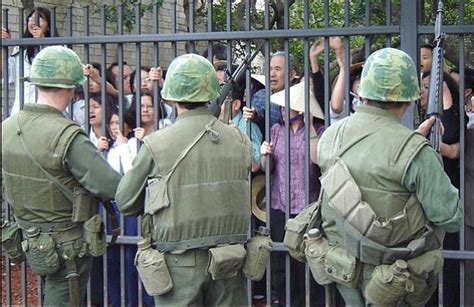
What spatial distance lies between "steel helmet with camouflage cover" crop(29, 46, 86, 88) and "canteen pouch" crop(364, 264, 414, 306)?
207 cm

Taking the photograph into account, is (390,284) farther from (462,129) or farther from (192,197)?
(462,129)

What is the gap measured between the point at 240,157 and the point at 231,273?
2.05ft

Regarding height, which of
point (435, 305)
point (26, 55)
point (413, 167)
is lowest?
point (435, 305)

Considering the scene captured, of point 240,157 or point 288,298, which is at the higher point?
point 240,157

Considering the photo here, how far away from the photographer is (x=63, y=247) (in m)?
4.55

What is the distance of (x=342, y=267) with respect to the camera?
3939 mm

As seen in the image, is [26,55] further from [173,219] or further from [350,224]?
[350,224]

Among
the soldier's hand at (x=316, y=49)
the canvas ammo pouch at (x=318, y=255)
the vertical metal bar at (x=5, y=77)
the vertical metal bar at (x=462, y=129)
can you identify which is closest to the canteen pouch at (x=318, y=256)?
the canvas ammo pouch at (x=318, y=255)

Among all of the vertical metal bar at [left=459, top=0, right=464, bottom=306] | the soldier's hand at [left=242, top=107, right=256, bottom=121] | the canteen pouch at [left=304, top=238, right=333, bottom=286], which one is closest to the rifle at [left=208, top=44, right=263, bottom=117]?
the soldier's hand at [left=242, top=107, right=256, bottom=121]

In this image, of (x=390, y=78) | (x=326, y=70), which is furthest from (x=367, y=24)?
(x=390, y=78)

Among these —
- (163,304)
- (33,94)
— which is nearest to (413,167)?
(163,304)

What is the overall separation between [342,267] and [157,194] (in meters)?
1.01

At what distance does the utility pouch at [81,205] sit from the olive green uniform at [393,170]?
1504 mm

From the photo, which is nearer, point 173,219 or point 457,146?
point 173,219
